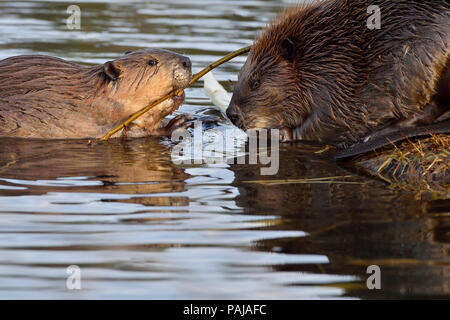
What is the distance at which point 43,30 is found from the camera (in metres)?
10.6

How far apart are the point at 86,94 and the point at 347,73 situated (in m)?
2.06

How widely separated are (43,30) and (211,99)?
3980 mm

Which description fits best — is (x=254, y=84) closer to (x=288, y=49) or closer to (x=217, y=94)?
(x=288, y=49)

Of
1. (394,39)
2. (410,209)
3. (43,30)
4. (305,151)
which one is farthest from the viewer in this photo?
(43,30)

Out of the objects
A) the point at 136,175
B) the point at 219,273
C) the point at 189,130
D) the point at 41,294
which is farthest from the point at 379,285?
the point at 189,130

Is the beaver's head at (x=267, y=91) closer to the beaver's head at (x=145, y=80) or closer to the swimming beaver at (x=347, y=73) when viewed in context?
the swimming beaver at (x=347, y=73)

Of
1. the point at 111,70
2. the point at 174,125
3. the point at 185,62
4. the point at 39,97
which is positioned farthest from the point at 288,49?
the point at 39,97

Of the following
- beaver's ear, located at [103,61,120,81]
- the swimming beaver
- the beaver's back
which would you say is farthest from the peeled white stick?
the beaver's back

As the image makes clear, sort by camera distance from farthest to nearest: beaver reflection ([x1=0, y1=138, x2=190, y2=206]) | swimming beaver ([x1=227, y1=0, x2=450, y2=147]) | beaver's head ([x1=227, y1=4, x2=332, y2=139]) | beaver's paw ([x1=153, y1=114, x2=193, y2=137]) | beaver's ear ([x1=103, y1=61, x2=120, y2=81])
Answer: beaver's paw ([x1=153, y1=114, x2=193, y2=137])
beaver's ear ([x1=103, y1=61, x2=120, y2=81])
beaver's head ([x1=227, y1=4, x2=332, y2=139])
swimming beaver ([x1=227, y1=0, x2=450, y2=147])
beaver reflection ([x1=0, y1=138, x2=190, y2=206])

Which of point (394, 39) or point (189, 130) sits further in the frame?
point (189, 130)

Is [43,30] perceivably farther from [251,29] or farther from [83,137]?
[83,137]

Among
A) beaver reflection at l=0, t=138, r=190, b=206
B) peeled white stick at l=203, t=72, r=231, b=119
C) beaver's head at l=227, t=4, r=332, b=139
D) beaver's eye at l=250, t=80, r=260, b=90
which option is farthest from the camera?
peeled white stick at l=203, t=72, r=231, b=119

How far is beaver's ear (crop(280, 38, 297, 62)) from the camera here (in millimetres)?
6061

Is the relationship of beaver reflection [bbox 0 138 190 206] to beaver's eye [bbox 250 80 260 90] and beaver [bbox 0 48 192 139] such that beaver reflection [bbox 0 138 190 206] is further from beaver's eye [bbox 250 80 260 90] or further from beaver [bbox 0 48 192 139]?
beaver's eye [bbox 250 80 260 90]
